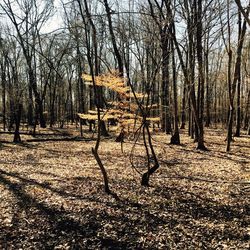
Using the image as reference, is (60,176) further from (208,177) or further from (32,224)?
(208,177)

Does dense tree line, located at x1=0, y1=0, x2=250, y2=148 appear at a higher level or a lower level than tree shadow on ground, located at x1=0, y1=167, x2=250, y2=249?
higher

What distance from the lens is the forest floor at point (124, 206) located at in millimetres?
5613

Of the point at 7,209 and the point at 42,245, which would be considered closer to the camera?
the point at 42,245

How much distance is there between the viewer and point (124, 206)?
727 cm

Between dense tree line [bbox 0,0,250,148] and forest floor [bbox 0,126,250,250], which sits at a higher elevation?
dense tree line [bbox 0,0,250,148]

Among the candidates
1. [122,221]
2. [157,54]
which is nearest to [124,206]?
[122,221]

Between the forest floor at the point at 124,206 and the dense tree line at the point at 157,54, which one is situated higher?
the dense tree line at the point at 157,54

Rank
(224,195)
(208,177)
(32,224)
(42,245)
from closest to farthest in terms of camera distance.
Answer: (42,245) < (32,224) < (224,195) < (208,177)

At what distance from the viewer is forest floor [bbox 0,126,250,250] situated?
18.4 feet

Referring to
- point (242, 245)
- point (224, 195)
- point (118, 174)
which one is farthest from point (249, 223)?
point (118, 174)

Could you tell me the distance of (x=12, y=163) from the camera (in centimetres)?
1235

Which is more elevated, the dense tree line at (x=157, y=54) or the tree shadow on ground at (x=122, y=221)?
the dense tree line at (x=157, y=54)

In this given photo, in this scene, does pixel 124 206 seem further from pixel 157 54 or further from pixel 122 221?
pixel 157 54

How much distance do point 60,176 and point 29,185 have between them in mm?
1319
